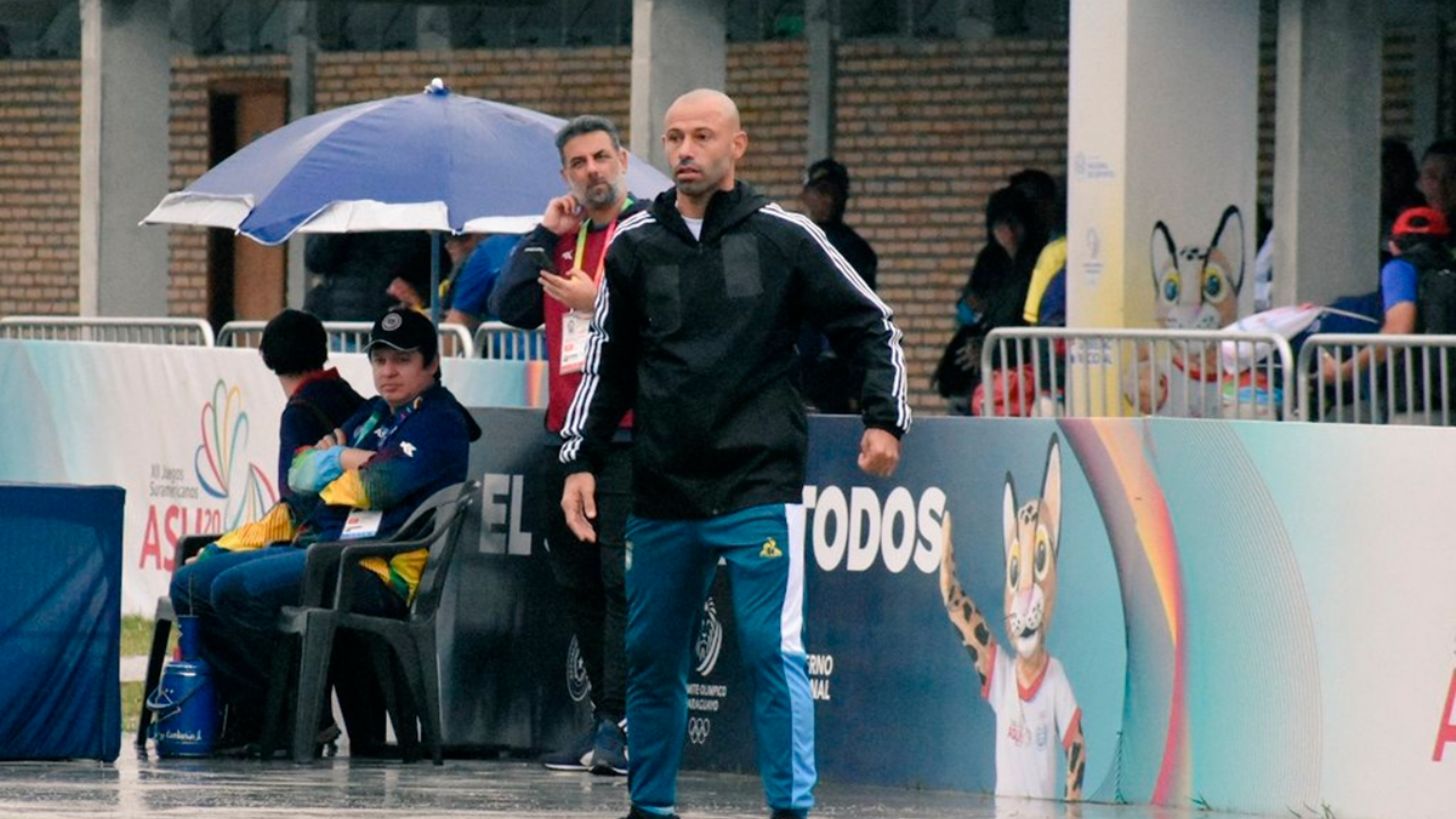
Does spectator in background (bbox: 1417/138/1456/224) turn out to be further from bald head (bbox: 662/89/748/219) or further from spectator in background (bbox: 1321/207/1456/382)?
bald head (bbox: 662/89/748/219)

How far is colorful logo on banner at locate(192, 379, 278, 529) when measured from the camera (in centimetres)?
1512

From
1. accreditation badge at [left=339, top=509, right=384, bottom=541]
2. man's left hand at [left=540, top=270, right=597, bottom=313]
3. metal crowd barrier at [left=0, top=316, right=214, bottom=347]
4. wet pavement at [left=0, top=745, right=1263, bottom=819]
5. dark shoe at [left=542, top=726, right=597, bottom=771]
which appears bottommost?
wet pavement at [left=0, top=745, right=1263, bottom=819]

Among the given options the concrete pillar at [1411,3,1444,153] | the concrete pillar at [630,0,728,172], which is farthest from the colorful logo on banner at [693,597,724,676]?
the concrete pillar at [1411,3,1444,153]

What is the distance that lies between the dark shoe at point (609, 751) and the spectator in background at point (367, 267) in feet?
20.7

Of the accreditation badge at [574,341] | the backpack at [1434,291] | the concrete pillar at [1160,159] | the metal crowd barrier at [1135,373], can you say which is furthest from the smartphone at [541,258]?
the concrete pillar at [1160,159]

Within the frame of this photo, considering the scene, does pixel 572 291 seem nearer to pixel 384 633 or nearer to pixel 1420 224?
pixel 384 633

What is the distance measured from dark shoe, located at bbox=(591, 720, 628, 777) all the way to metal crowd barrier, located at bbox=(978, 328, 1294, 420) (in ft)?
8.41

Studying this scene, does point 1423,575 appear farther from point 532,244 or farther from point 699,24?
point 699,24

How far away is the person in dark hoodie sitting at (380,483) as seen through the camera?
33.1ft

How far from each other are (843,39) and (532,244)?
1161 cm

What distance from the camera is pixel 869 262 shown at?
52.5 feet

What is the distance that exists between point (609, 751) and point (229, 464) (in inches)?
237

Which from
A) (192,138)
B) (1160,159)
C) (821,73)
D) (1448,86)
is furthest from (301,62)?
(1160,159)

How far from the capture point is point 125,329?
57.6 ft
